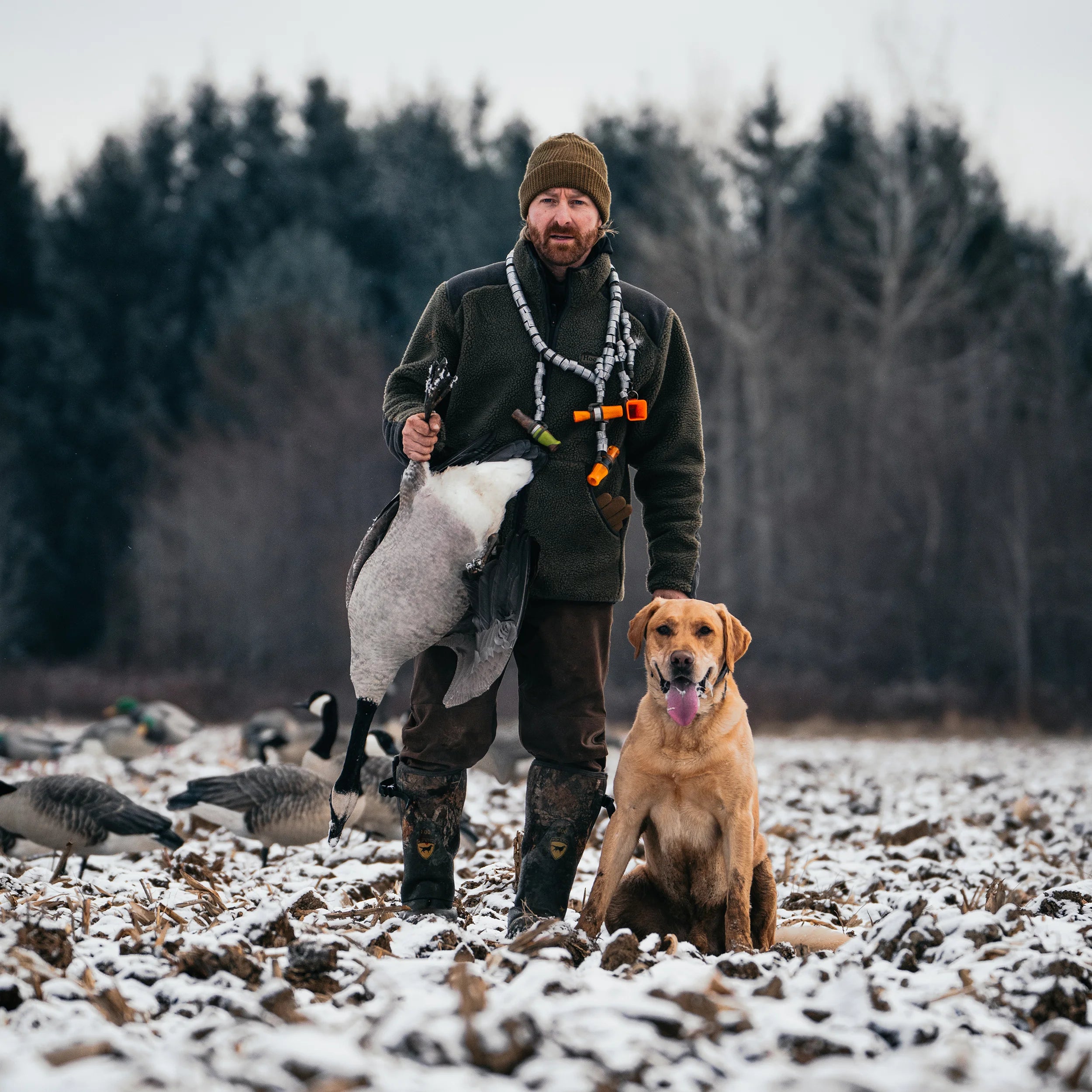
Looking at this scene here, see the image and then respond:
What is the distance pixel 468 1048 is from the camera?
2.44 metres

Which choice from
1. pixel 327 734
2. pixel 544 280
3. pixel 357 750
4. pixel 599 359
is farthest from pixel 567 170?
pixel 327 734

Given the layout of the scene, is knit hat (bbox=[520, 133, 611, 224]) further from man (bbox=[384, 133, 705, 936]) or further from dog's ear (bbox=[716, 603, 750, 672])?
dog's ear (bbox=[716, 603, 750, 672])

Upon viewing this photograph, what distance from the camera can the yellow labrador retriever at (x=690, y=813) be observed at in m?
4.00

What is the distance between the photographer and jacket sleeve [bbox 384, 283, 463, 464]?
435 centimetres

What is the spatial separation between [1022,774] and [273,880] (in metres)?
9.30

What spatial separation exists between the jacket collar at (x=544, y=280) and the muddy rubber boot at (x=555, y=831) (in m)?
1.58

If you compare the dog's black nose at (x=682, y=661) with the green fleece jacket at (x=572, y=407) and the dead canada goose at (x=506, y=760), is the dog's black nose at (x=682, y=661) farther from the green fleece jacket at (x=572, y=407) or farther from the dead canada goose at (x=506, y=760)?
the dead canada goose at (x=506, y=760)

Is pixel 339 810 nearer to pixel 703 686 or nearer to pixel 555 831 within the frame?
pixel 555 831

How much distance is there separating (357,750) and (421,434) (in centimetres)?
113

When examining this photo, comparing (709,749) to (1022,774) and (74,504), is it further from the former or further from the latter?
(74,504)

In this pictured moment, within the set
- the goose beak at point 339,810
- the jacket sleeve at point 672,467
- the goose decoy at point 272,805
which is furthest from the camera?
the goose decoy at point 272,805

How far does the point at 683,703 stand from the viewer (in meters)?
4.04

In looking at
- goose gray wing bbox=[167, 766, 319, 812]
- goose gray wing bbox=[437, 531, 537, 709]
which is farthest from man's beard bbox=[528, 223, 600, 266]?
goose gray wing bbox=[167, 766, 319, 812]

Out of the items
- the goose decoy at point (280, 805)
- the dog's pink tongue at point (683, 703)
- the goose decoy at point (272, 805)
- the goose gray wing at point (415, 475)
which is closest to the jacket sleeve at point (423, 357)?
the goose gray wing at point (415, 475)
